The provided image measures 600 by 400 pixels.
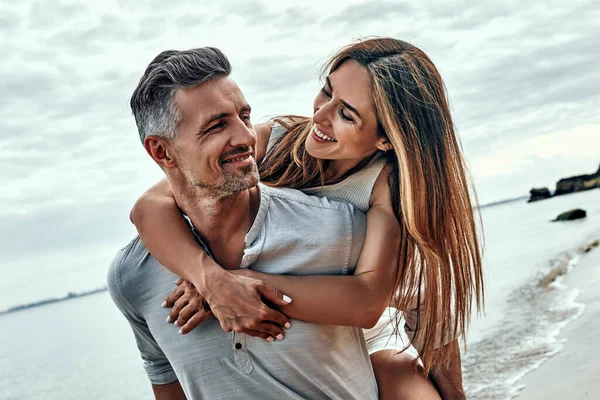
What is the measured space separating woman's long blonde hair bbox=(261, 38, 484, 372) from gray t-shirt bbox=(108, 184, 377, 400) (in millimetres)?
225

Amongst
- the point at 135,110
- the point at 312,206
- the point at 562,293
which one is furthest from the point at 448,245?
the point at 562,293

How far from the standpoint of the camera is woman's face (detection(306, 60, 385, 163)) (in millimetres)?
3074

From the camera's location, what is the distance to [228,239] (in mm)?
2611

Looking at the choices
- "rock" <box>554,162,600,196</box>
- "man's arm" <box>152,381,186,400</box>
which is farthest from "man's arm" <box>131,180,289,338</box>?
"rock" <box>554,162,600,196</box>

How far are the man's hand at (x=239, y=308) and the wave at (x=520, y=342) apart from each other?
17.5ft

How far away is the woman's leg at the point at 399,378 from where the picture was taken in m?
2.83

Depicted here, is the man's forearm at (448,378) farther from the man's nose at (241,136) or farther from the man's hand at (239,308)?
the man's nose at (241,136)

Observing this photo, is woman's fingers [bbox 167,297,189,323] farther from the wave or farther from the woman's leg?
the wave

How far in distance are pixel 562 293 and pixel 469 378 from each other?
3756 millimetres

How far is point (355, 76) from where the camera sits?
10.4 feet

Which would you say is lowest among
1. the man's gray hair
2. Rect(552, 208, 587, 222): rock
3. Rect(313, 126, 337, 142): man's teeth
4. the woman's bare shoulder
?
Rect(552, 208, 587, 222): rock

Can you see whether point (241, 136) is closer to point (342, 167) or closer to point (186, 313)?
point (186, 313)

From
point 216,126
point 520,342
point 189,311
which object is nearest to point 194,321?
point 189,311

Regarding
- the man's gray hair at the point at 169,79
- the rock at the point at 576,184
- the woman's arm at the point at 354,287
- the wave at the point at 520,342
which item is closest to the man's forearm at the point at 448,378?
the woman's arm at the point at 354,287
